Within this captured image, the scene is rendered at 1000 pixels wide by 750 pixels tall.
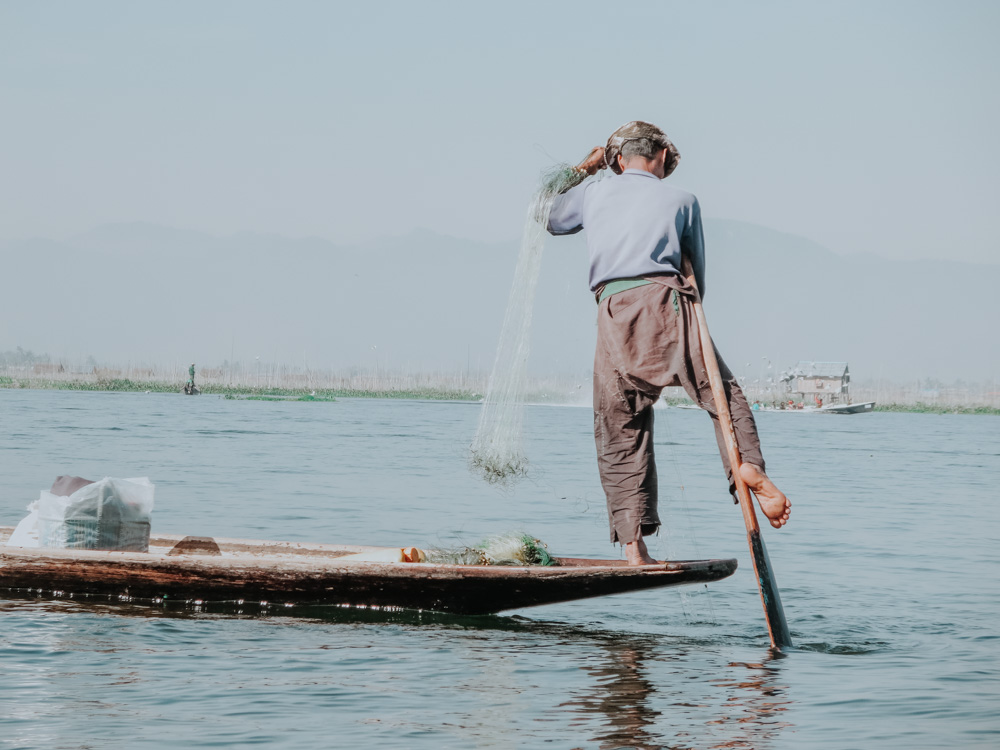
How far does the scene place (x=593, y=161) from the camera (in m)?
5.81

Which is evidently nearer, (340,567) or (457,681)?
(457,681)

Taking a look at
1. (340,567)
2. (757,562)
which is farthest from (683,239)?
(340,567)

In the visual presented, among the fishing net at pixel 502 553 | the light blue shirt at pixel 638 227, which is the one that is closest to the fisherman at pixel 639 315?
the light blue shirt at pixel 638 227

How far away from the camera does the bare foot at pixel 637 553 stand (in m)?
5.85

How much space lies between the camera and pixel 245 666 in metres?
5.46

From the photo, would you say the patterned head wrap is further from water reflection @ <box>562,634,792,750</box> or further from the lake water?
water reflection @ <box>562,634,792,750</box>

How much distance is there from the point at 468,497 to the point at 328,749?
1073cm

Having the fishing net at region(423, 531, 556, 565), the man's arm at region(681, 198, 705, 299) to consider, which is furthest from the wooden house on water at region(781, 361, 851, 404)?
the man's arm at region(681, 198, 705, 299)

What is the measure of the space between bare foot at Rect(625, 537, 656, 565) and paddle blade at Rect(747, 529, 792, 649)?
0.51 m

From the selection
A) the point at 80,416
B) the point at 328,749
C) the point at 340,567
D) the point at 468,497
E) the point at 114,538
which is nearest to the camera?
the point at 328,749

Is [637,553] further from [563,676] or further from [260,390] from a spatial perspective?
[260,390]

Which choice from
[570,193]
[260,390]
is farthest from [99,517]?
[260,390]

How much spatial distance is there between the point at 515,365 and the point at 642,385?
33.5 inches

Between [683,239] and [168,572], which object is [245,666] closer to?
[168,572]
